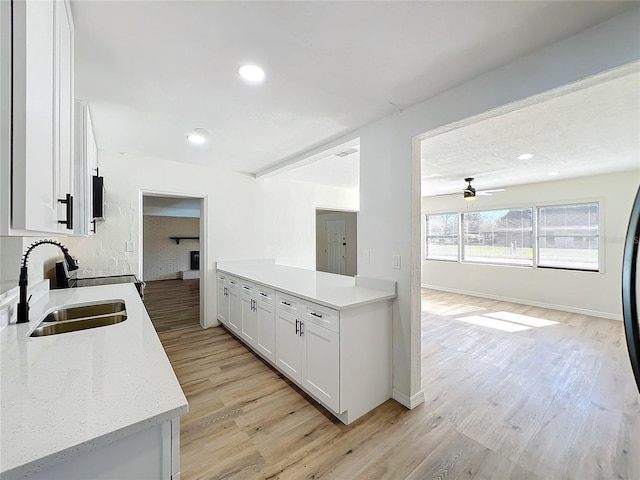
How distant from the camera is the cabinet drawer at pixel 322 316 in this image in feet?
6.53

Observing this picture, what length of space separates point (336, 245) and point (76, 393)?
7.96 m

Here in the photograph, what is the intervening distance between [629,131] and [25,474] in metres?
4.64

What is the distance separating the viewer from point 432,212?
7.07 metres

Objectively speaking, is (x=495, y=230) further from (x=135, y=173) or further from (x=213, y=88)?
(x=135, y=173)

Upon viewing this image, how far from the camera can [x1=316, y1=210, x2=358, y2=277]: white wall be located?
814cm

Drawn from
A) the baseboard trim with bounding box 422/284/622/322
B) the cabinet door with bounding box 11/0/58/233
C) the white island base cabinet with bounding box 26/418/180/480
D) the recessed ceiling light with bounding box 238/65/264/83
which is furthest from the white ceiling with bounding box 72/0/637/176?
the baseboard trim with bounding box 422/284/622/322

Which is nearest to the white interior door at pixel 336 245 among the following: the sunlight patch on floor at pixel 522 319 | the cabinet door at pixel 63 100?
the sunlight patch on floor at pixel 522 319

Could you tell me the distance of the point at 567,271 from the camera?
4.93m

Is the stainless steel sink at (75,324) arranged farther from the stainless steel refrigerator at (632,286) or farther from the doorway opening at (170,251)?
the doorway opening at (170,251)

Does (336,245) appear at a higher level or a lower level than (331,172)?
lower

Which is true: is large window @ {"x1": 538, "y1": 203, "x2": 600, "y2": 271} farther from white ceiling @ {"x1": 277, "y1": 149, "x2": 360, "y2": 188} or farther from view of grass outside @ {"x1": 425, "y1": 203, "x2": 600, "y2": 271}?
white ceiling @ {"x1": 277, "y1": 149, "x2": 360, "y2": 188}

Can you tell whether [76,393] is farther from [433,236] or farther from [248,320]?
[433,236]

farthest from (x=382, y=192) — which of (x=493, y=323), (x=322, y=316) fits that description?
(x=493, y=323)

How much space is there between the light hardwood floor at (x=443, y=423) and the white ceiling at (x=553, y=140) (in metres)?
2.27
